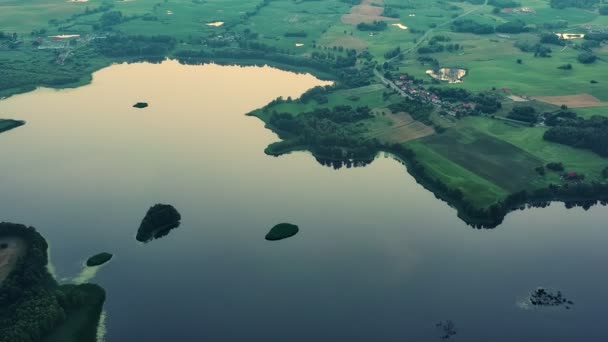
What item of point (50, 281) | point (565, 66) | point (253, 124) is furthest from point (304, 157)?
point (565, 66)

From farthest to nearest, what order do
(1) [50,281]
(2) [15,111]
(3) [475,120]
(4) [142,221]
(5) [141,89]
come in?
(5) [141,89]
(2) [15,111]
(3) [475,120]
(4) [142,221]
(1) [50,281]

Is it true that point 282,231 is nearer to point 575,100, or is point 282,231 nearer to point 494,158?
point 494,158

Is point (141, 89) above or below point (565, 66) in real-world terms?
below

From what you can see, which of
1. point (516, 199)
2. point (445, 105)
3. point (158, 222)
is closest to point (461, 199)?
point (516, 199)

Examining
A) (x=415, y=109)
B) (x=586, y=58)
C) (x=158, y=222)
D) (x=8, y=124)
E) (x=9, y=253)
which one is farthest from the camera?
(x=586, y=58)

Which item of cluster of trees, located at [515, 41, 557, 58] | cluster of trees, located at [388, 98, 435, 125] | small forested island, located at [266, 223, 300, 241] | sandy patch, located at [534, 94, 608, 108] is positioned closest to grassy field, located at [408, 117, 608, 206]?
cluster of trees, located at [388, 98, 435, 125]

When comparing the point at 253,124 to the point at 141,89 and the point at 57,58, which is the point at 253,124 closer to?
the point at 141,89
